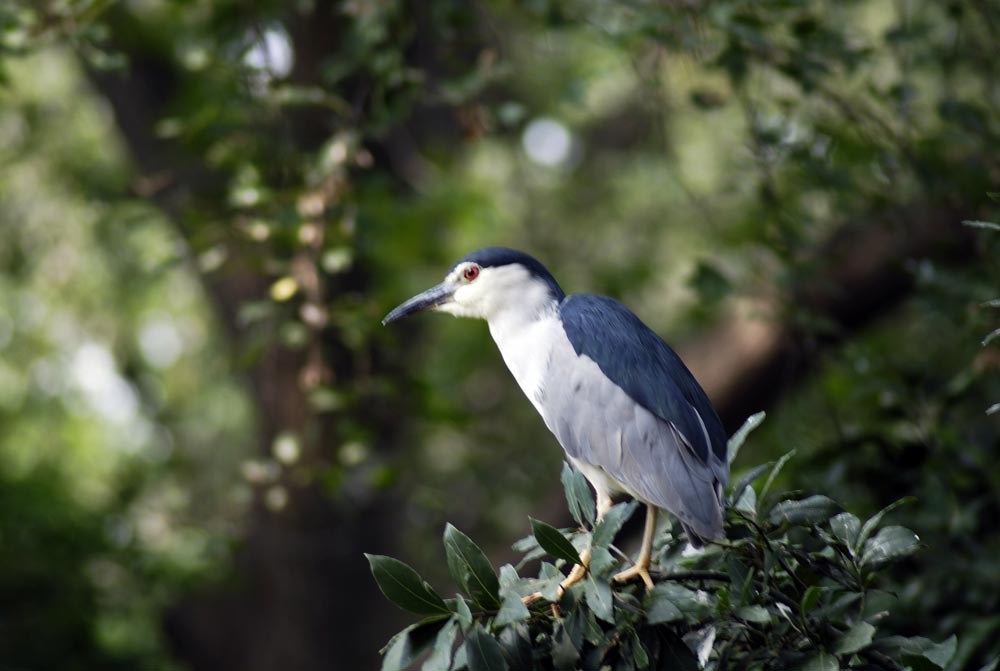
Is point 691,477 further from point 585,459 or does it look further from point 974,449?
point 974,449

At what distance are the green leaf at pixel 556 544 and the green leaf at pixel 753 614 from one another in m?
0.27

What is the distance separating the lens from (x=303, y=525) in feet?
15.3

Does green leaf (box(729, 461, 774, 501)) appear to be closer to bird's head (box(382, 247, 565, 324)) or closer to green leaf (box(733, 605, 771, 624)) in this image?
green leaf (box(733, 605, 771, 624))

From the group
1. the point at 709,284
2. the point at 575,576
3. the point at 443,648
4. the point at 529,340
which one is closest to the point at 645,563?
the point at 575,576

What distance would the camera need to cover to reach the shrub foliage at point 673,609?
171 centimetres

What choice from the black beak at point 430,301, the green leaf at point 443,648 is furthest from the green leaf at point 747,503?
the black beak at point 430,301

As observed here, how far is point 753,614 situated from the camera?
5.53 ft

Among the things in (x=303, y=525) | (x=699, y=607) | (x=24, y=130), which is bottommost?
(x=303, y=525)

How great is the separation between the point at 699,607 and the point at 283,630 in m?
3.57

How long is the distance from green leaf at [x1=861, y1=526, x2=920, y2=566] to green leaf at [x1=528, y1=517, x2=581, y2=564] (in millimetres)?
513

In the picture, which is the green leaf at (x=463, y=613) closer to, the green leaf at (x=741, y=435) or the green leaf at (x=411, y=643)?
the green leaf at (x=411, y=643)

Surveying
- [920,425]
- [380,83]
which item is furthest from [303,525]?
[920,425]

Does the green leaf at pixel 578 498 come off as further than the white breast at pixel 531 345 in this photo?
No

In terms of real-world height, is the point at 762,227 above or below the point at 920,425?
above
